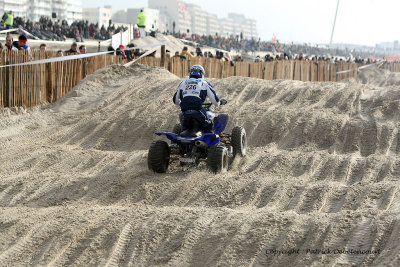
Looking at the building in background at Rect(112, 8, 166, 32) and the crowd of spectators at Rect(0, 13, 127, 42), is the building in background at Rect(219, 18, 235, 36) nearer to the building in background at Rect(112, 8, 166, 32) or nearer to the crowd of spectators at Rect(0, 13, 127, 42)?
the building in background at Rect(112, 8, 166, 32)

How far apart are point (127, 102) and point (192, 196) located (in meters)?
7.04

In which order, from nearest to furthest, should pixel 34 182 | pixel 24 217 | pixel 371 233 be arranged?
pixel 371 233, pixel 24 217, pixel 34 182

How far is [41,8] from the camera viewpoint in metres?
64.2

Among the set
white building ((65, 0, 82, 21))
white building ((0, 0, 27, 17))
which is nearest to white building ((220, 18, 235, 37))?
white building ((65, 0, 82, 21))

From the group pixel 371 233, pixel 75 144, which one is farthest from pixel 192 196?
pixel 75 144

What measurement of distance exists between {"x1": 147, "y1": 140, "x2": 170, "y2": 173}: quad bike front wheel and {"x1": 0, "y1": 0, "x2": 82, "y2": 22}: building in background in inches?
1609

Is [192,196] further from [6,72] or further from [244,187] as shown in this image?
[6,72]

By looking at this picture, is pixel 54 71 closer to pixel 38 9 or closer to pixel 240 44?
pixel 240 44

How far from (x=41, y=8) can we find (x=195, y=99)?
59.7 meters

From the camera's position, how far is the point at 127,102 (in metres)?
14.5

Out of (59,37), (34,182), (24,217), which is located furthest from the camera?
(59,37)

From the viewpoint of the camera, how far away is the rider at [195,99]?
9.12m

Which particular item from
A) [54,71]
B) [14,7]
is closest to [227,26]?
[14,7]

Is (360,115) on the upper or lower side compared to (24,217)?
upper
